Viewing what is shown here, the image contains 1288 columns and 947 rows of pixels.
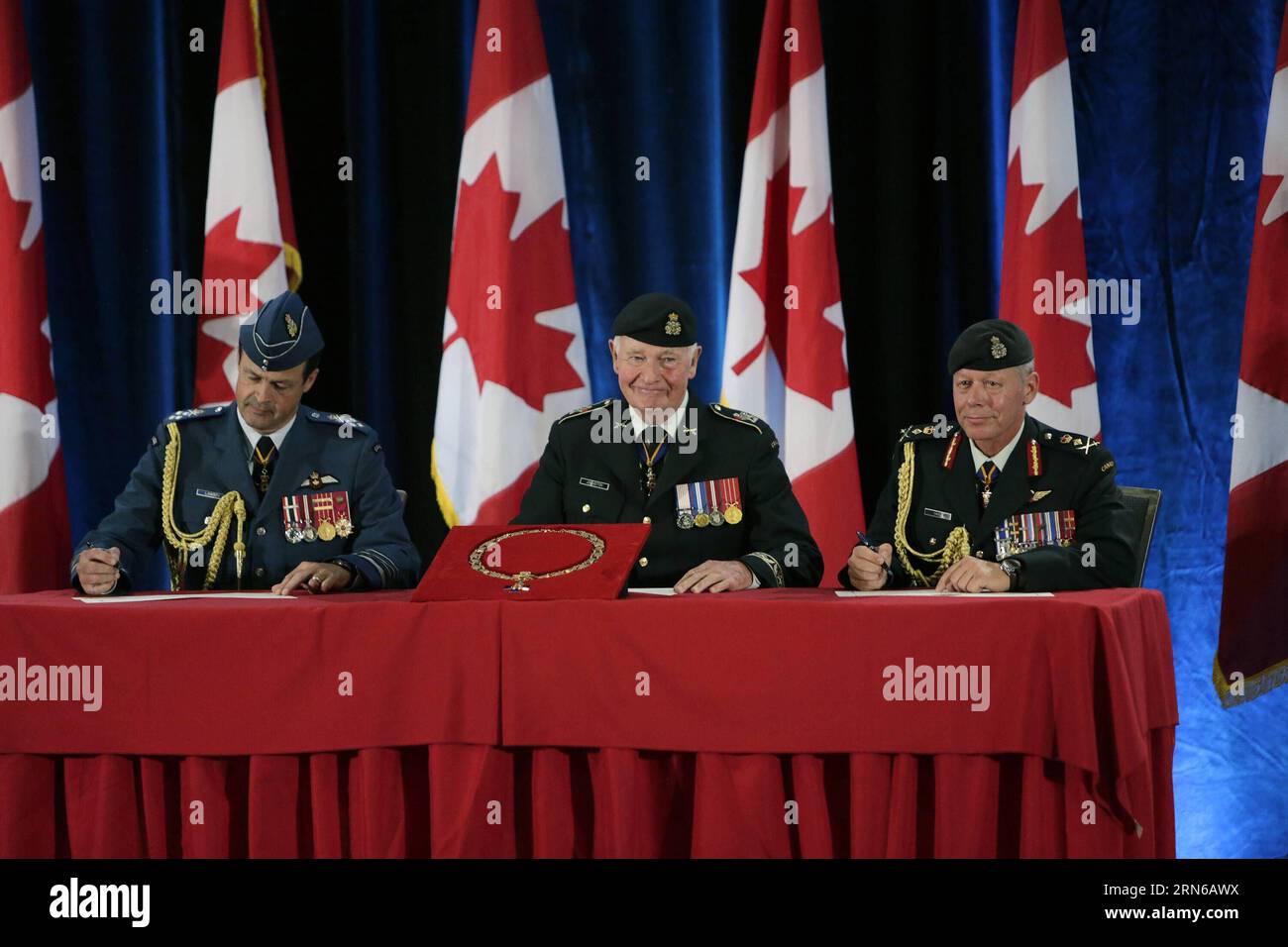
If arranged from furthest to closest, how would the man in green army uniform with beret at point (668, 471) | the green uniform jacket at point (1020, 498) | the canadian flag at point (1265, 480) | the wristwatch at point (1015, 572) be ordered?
the canadian flag at point (1265, 480) < the man in green army uniform with beret at point (668, 471) < the green uniform jacket at point (1020, 498) < the wristwatch at point (1015, 572)

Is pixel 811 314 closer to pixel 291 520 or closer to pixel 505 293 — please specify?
pixel 505 293

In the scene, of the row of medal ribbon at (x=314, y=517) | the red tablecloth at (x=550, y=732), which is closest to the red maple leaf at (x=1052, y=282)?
the red tablecloth at (x=550, y=732)

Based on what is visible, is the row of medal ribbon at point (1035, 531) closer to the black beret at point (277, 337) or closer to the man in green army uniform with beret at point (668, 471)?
the man in green army uniform with beret at point (668, 471)

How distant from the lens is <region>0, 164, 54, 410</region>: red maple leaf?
4137 mm

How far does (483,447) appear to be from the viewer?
4191mm

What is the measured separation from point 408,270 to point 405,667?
2.41 meters

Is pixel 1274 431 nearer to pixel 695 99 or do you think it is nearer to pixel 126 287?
pixel 695 99

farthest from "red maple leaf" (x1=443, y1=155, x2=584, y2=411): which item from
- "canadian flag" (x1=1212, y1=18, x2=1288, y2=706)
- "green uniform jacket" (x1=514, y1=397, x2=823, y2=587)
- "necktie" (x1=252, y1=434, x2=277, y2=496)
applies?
"canadian flag" (x1=1212, y1=18, x2=1288, y2=706)

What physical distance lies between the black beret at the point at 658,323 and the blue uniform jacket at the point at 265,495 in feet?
2.44

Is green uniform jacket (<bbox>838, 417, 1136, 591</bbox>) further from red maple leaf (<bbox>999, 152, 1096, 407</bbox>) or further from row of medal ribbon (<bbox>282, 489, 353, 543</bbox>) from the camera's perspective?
row of medal ribbon (<bbox>282, 489, 353, 543</bbox>)

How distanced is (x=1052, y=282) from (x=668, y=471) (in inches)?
62.9

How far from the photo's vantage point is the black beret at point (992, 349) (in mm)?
3133
